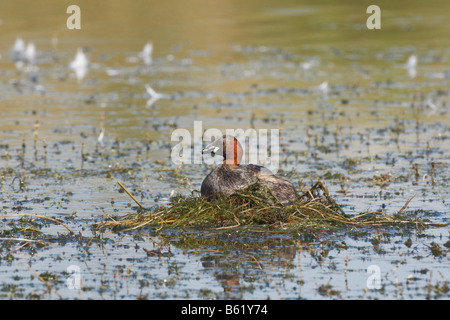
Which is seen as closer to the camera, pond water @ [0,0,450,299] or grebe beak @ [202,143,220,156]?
pond water @ [0,0,450,299]

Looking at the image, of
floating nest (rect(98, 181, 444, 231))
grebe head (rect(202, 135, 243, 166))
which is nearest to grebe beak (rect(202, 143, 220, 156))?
grebe head (rect(202, 135, 243, 166))

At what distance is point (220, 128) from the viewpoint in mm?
16781

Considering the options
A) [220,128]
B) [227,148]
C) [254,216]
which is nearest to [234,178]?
[227,148]

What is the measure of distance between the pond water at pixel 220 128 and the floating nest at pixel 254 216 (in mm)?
187

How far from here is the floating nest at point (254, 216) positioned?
32.0ft

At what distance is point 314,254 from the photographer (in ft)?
28.8

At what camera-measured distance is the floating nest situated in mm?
9750

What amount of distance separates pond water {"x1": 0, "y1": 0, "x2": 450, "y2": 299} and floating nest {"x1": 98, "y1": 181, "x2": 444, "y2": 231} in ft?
0.61

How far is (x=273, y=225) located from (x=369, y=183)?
3101 mm

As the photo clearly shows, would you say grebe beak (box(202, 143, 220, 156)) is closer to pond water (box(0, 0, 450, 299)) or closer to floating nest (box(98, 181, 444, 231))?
floating nest (box(98, 181, 444, 231))

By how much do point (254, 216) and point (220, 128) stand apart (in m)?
7.11

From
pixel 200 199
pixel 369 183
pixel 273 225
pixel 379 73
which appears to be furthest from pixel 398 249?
pixel 379 73

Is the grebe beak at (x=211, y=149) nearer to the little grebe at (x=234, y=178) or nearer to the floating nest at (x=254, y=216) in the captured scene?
the little grebe at (x=234, y=178)
